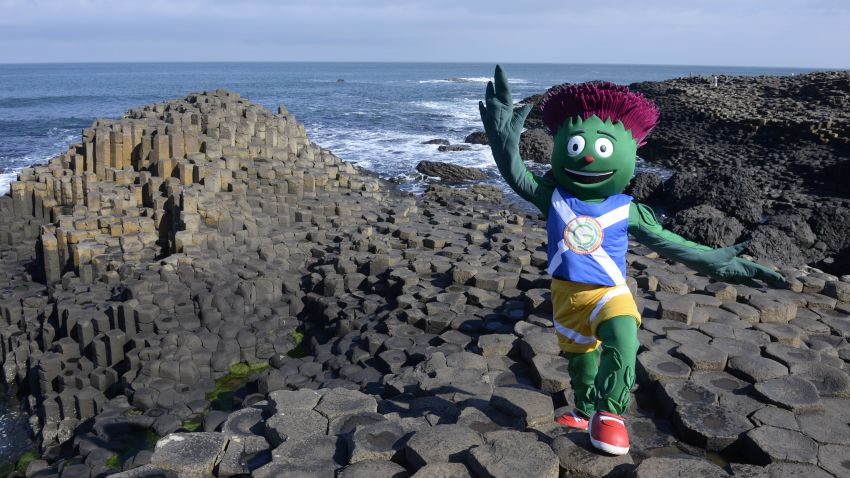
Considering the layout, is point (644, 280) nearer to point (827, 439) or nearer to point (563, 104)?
point (827, 439)

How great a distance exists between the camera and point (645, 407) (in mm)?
4398

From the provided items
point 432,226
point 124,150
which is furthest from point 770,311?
point 124,150

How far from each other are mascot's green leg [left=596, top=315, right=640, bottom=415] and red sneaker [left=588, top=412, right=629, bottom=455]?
0.11m

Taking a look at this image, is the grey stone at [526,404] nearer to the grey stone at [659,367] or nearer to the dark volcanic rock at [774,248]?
the grey stone at [659,367]

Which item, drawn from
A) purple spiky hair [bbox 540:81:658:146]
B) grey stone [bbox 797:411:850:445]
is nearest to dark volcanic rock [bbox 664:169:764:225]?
grey stone [bbox 797:411:850:445]

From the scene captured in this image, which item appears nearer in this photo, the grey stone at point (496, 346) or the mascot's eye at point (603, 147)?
the mascot's eye at point (603, 147)

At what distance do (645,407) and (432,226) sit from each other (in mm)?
6196

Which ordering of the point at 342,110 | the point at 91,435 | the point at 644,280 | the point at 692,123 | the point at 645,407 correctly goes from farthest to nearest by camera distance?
the point at 342,110
the point at 692,123
the point at 644,280
the point at 91,435
the point at 645,407

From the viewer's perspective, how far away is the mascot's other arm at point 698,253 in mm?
3742

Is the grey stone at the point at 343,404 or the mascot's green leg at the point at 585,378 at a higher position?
the mascot's green leg at the point at 585,378

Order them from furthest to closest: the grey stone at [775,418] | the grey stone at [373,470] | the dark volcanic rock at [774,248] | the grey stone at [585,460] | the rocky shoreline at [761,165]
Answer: the rocky shoreline at [761,165] < the dark volcanic rock at [774,248] < the grey stone at [775,418] < the grey stone at [373,470] < the grey stone at [585,460]

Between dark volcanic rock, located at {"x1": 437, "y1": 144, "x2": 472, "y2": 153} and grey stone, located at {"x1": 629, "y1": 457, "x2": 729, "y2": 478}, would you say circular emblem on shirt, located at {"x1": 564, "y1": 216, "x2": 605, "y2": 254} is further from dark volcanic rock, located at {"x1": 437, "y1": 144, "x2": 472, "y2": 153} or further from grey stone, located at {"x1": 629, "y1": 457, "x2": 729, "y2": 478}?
dark volcanic rock, located at {"x1": 437, "y1": 144, "x2": 472, "y2": 153}

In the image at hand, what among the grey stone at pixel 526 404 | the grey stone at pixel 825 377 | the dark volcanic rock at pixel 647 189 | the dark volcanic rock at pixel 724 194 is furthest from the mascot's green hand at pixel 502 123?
the dark volcanic rock at pixel 647 189

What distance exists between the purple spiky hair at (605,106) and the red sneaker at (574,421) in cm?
177
